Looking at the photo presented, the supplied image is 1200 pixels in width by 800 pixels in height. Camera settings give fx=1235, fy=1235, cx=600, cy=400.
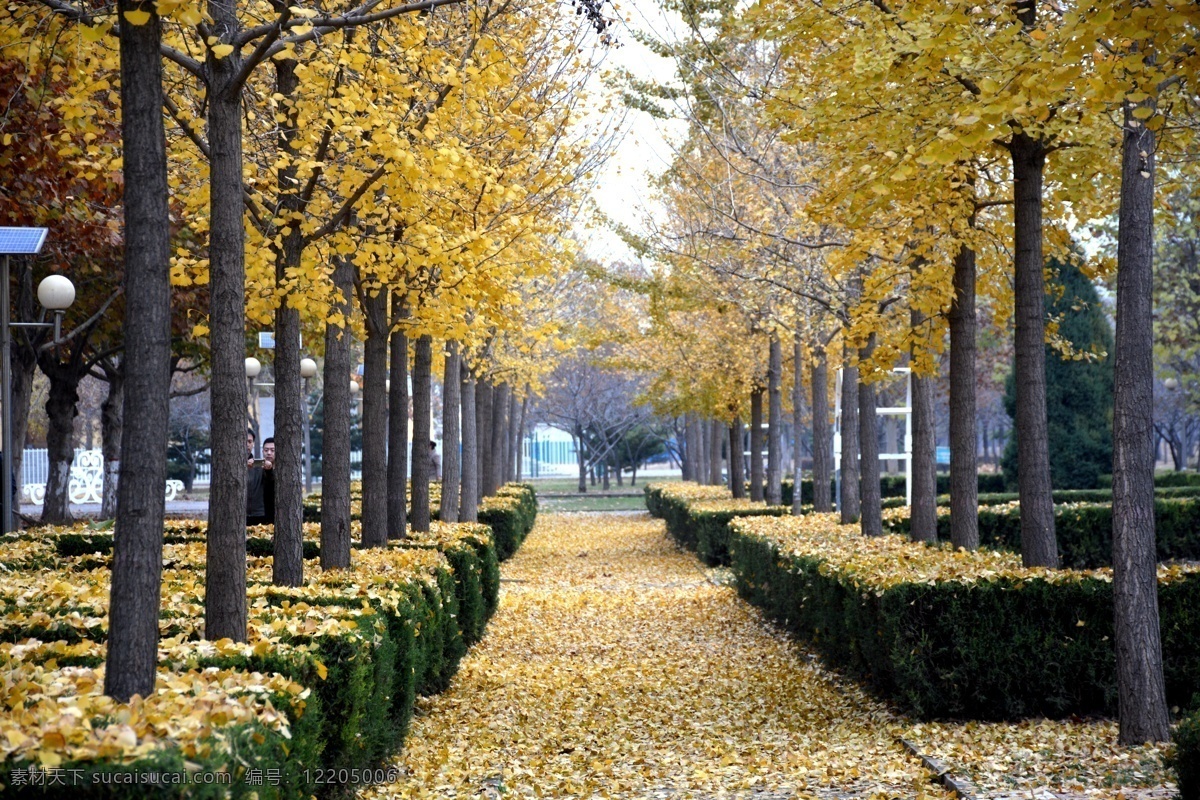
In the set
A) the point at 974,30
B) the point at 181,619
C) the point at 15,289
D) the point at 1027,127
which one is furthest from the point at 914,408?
the point at 15,289

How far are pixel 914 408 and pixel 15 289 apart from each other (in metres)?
15.0

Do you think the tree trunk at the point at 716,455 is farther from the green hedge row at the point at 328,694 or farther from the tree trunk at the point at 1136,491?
the tree trunk at the point at 1136,491

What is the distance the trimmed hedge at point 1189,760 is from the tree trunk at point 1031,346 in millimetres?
3745

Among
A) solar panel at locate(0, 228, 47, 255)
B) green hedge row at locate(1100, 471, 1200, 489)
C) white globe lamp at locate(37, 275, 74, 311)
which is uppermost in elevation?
solar panel at locate(0, 228, 47, 255)

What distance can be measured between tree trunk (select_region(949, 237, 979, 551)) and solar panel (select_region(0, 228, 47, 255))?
→ 7.98 m

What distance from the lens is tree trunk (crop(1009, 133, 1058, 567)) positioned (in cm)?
856

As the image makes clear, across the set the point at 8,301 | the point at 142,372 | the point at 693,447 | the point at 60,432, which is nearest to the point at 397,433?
the point at 8,301

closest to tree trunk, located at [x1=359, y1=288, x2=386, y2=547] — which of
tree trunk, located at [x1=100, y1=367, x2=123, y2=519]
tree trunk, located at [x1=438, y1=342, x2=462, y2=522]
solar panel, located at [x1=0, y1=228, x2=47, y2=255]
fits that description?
solar panel, located at [x1=0, y1=228, x2=47, y2=255]

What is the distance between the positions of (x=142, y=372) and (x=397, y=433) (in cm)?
800

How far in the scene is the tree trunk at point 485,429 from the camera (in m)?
25.8

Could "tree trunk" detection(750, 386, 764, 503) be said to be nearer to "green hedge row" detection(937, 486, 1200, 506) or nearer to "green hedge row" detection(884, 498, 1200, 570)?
"green hedge row" detection(937, 486, 1200, 506)

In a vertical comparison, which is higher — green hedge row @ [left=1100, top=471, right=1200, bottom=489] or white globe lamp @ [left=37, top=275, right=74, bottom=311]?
white globe lamp @ [left=37, top=275, right=74, bottom=311]

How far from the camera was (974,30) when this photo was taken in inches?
286

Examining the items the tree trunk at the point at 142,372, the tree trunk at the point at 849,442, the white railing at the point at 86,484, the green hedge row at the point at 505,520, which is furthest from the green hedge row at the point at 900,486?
the tree trunk at the point at 142,372
